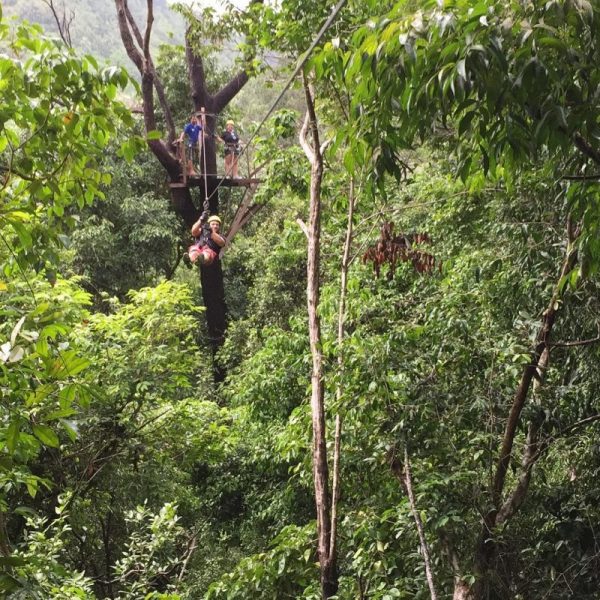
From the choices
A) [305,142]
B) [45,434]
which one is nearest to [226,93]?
[305,142]

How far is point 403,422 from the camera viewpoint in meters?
2.78

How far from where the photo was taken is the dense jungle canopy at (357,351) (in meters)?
1.29

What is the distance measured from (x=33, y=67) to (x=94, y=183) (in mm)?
429

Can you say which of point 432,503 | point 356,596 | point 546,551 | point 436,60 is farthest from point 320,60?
point 356,596

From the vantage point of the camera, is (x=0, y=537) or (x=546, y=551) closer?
(x=0, y=537)

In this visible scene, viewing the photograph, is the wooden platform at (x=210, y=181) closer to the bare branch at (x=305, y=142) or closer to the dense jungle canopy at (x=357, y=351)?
the dense jungle canopy at (x=357, y=351)

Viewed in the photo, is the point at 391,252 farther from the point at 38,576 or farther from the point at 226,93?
the point at 226,93

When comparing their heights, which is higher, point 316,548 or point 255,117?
point 255,117

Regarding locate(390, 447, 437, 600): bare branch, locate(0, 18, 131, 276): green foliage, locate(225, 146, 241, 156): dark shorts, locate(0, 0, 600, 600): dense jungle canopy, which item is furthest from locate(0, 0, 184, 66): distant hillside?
locate(0, 18, 131, 276): green foliage

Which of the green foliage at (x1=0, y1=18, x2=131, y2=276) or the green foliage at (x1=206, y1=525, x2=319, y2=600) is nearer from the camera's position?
the green foliage at (x1=0, y1=18, x2=131, y2=276)

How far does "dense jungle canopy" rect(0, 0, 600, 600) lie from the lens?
1290 mm

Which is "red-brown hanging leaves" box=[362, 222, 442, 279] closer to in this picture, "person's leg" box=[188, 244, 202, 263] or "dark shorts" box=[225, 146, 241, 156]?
"person's leg" box=[188, 244, 202, 263]

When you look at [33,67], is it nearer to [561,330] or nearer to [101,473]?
[561,330]

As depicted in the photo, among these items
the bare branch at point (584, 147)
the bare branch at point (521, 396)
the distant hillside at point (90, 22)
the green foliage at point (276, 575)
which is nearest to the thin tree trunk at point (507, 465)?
the bare branch at point (521, 396)
